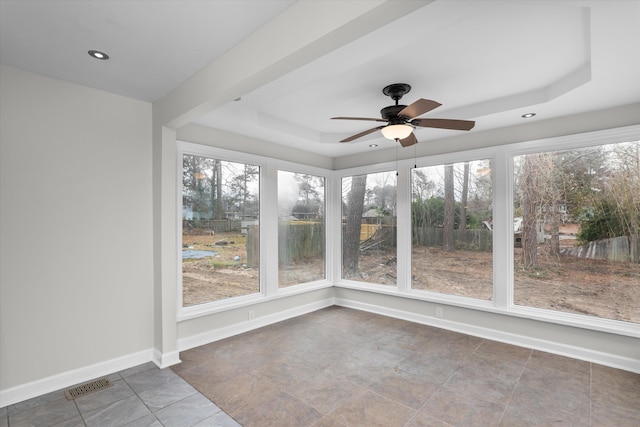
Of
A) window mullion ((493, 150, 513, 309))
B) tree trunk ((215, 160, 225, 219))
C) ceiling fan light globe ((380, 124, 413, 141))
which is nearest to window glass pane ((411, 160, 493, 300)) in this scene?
window mullion ((493, 150, 513, 309))

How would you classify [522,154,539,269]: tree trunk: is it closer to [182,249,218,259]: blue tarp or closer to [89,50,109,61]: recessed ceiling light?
[182,249,218,259]: blue tarp

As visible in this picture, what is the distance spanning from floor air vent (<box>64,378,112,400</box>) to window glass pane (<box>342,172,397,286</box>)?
3584 millimetres

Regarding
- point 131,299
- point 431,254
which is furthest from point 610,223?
point 131,299

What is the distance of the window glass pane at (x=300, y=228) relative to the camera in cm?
484

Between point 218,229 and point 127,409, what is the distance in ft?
6.59

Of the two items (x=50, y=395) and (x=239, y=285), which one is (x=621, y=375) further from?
(x=50, y=395)

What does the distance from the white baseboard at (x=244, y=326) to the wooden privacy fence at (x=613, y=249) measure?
11.4 feet

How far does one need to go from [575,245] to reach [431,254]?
5.32 ft

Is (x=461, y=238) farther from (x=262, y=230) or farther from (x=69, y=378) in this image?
(x=69, y=378)

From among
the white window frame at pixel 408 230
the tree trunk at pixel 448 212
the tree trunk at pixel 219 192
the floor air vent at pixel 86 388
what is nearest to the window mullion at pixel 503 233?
the white window frame at pixel 408 230

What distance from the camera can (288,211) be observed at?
4.93m

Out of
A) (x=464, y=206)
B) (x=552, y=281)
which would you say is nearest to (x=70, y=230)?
(x=464, y=206)

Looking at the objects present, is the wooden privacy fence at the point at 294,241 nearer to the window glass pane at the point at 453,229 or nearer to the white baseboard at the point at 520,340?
the white baseboard at the point at 520,340

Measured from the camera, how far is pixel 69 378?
2.79 meters
